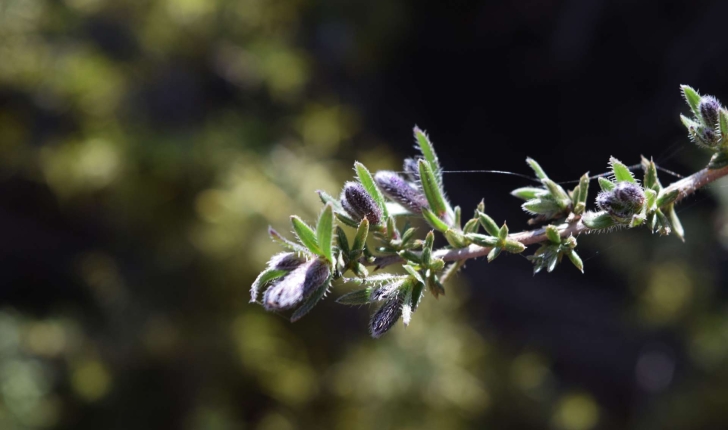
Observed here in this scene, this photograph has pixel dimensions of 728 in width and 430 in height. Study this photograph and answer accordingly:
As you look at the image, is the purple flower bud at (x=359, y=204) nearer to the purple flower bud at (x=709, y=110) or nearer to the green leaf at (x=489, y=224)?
the green leaf at (x=489, y=224)

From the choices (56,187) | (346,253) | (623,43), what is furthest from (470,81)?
(346,253)

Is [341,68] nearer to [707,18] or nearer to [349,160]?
[349,160]

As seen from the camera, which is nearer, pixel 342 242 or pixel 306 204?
pixel 342 242

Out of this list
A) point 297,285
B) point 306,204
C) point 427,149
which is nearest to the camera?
point 297,285

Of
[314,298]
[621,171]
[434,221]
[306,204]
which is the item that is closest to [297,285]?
[314,298]

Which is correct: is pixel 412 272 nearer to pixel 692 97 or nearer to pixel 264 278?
pixel 264 278

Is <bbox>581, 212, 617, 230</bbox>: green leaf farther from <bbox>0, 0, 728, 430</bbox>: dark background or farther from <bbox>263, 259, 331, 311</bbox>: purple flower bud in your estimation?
<bbox>0, 0, 728, 430</bbox>: dark background

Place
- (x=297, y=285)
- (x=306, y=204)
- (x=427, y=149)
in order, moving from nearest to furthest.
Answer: (x=297, y=285)
(x=427, y=149)
(x=306, y=204)

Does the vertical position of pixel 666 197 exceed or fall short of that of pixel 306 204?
it exceeds it
